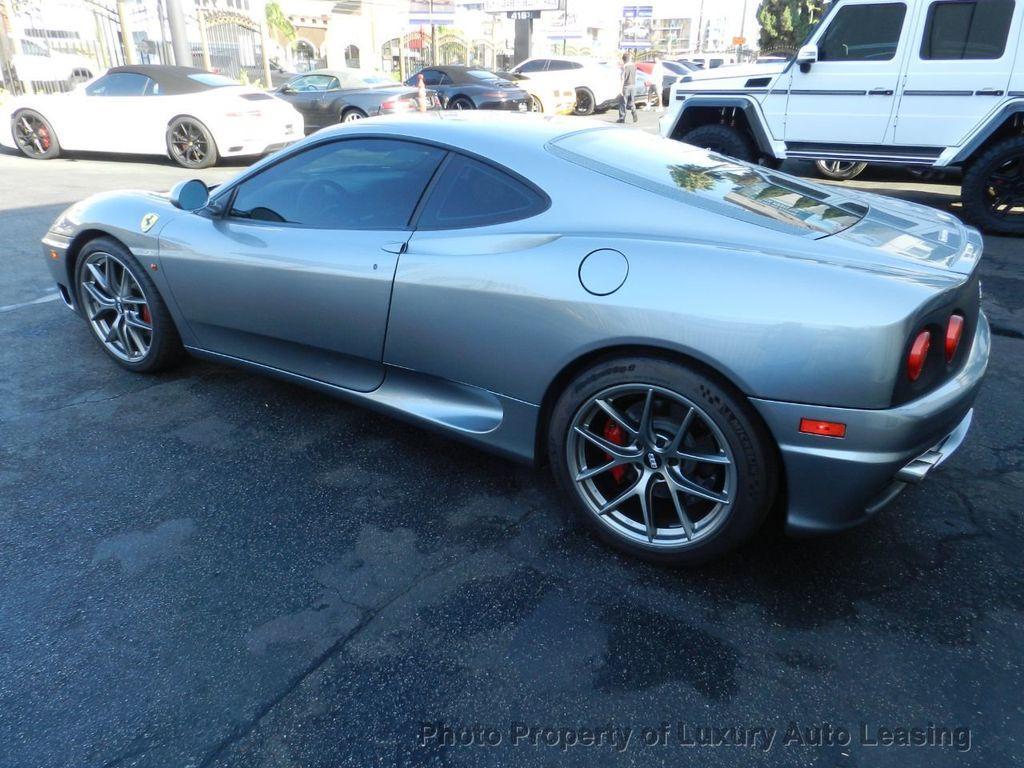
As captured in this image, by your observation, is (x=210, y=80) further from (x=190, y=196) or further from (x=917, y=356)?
(x=917, y=356)

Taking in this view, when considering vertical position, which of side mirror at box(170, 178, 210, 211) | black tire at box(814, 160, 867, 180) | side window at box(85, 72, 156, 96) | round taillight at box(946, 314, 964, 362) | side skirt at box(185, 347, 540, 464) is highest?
side window at box(85, 72, 156, 96)

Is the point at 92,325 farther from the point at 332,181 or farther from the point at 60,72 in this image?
the point at 60,72

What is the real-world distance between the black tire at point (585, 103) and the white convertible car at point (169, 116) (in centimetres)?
1121

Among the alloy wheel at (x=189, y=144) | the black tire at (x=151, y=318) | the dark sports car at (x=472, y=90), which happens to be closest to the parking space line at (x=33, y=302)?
the black tire at (x=151, y=318)

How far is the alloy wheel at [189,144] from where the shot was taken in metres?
10.5

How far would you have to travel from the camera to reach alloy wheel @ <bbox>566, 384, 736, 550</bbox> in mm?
2357

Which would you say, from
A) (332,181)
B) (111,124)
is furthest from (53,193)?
(332,181)

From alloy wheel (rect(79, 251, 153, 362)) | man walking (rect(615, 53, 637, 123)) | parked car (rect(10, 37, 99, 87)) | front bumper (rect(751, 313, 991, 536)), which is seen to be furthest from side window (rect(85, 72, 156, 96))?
man walking (rect(615, 53, 637, 123))

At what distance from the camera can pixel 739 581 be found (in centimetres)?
250

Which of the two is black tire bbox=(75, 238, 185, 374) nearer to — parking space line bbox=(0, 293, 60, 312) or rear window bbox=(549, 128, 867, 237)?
parking space line bbox=(0, 293, 60, 312)

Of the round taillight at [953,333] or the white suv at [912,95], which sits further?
the white suv at [912,95]

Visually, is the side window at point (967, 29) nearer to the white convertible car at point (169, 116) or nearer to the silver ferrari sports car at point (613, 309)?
the silver ferrari sports car at point (613, 309)

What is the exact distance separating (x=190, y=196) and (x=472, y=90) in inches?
541

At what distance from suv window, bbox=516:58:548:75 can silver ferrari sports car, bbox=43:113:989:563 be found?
60.8 feet
